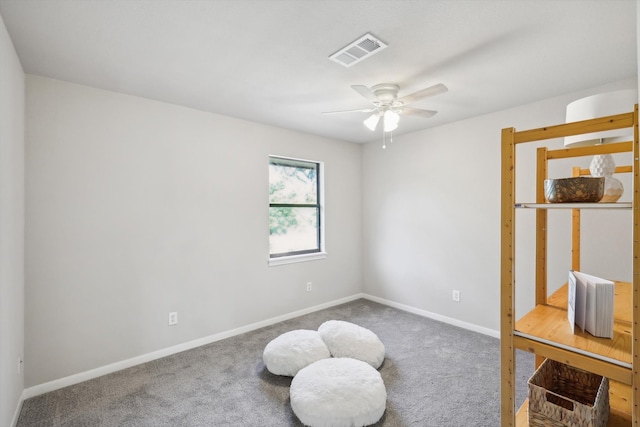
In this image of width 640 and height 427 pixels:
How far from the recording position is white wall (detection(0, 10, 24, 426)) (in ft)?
5.74

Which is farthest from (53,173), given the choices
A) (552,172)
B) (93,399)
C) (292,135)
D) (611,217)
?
(611,217)

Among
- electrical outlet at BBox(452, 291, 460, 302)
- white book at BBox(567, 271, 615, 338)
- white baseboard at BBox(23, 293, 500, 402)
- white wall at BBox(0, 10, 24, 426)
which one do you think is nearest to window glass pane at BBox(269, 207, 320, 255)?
white baseboard at BBox(23, 293, 500, 402)

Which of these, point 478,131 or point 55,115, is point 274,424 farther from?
point 478,131

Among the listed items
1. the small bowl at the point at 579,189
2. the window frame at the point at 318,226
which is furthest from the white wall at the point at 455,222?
the small bowl at the point at 579,189

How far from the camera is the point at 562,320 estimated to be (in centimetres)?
150

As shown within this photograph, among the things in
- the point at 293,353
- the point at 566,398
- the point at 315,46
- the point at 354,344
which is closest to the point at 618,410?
the point at 566,398

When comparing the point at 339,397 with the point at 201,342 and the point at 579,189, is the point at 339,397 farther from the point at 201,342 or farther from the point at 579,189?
the point at 201,342

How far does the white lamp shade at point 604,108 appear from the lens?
1.43 m

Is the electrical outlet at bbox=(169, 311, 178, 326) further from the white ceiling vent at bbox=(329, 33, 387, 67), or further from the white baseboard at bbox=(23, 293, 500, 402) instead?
the white ceiling vent at bbox=(329, 33, 387, 67)

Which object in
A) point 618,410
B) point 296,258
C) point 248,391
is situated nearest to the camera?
point 618,410

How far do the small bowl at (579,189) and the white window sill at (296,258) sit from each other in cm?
308

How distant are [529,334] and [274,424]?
1.65m

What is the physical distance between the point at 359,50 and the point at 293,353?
240 cm

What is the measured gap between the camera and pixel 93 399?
→ 2.28 metres
